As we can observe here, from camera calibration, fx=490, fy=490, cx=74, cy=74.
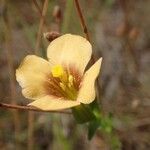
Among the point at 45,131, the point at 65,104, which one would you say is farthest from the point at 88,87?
the point at 45,131

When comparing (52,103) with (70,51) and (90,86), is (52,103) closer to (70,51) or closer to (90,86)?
(90,86)

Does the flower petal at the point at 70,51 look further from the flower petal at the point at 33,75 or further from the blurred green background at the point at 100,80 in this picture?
the blurred green background at the point at 100,80

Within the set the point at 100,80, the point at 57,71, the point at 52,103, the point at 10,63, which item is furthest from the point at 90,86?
Result: the point at 100,80

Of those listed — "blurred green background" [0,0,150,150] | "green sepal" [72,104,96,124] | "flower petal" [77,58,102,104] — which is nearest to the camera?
"flower petal" [77,58,102,104]

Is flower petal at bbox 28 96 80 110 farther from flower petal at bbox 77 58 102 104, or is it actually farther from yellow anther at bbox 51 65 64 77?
yellow anther at bbox 51 65 64 77

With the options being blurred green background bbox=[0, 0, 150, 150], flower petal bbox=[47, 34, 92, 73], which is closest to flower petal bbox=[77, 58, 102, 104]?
flower petal bbox=[47, 34, 92, 73]

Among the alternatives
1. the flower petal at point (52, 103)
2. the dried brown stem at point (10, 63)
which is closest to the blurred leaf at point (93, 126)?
the flower petal at point (52, 103)
